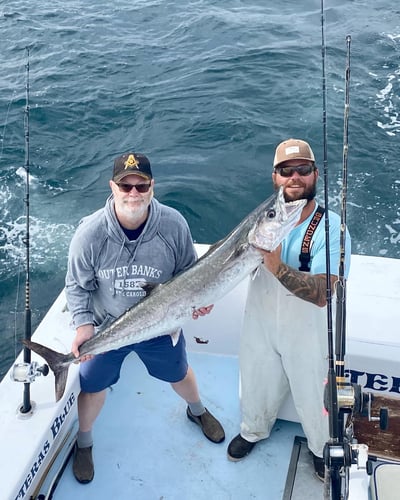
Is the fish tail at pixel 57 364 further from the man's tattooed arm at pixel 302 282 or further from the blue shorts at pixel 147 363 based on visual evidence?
the man's tattooed arm at pixel 302 282

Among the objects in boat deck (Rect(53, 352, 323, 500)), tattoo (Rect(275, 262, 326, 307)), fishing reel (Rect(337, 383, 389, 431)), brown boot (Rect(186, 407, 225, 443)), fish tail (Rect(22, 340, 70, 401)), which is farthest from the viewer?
brown boot (Rect(186, 407, 225, 443))

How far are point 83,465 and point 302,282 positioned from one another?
1.88m

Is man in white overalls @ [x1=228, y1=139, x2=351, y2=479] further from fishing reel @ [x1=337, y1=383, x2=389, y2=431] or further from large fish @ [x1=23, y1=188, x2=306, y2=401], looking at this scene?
fishing reel @ [x1=337, y1=383, x2=389, y2=431]

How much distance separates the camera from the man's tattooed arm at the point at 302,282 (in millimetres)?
2689

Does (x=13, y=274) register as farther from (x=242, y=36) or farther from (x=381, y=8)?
(x=381, y=8)

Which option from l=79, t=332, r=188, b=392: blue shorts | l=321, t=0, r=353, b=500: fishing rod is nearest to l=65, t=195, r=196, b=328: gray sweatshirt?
l=79, t=332, r=188, b=392: blue shorts

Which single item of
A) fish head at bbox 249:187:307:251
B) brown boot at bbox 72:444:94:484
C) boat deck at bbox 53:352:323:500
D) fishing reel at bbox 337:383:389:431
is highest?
fish head at bbox 249:187:307:251

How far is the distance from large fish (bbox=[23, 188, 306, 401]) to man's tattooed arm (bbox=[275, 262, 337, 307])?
6.5 inches

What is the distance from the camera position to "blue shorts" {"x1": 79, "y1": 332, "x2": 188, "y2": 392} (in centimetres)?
325

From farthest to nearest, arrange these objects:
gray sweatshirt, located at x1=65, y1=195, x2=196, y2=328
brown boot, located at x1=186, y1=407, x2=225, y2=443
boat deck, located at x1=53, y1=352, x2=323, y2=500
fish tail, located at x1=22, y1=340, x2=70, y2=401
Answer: brown boot, located at x1=186, y1=407, x2=225, y2=443 → boat deck, located at x1=53, y1=352, x2=323, y2=500 → fish tail, located at x1=22, y1=340, x2=70, y2=401 → gray sweatshirt, located at x1=65, y1=195, x2=196, y2=328

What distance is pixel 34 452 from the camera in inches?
118

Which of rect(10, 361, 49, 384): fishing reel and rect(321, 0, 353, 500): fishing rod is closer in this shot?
rect(321, 0, 353, 500): fishing rod

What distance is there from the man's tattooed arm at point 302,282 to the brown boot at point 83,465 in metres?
1.77

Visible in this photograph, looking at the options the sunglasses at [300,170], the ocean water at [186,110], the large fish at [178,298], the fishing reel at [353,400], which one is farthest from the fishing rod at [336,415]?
the ocean water at [186,110]
